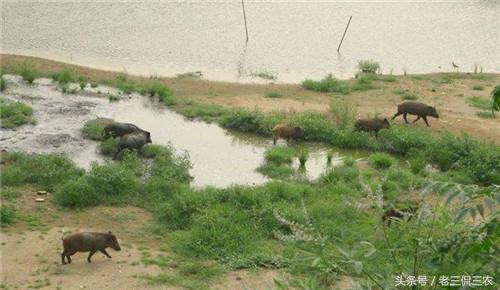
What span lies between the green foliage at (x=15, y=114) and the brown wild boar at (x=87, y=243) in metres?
6.78

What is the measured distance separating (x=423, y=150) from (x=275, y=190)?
4.46 m

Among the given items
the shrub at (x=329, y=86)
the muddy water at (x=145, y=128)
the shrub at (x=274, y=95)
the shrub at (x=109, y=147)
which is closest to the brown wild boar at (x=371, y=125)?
the muddy water at (x=145, y=128)

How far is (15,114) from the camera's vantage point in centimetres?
1535

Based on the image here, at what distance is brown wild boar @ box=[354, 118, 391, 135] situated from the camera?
15328 millimetres

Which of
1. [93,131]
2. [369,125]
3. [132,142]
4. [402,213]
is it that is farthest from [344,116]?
[402,213]

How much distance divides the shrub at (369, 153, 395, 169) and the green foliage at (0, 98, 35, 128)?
310 inches

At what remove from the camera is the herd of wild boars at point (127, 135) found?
44.5 ft

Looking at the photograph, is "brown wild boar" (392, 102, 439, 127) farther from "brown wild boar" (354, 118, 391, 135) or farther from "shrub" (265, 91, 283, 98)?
"shrub" (265, 91, 283, 98)

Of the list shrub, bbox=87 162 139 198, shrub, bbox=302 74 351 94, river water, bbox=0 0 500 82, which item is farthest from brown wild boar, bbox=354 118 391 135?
river water, bbox=0 0 500 82

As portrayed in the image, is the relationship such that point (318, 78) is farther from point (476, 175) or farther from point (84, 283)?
point (84, 283)

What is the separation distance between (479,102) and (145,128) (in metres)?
9.51

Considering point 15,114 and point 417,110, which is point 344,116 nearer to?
point 417,110

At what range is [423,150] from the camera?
47.9 ft

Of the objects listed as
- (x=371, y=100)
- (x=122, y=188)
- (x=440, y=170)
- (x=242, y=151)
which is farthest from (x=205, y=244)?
(x=371, y=100)
